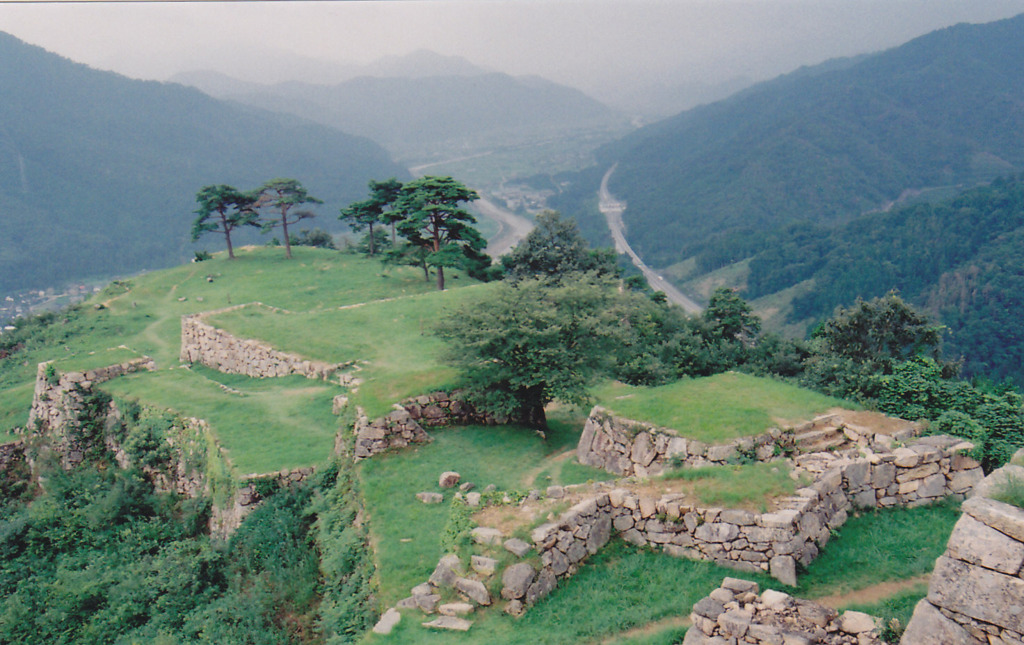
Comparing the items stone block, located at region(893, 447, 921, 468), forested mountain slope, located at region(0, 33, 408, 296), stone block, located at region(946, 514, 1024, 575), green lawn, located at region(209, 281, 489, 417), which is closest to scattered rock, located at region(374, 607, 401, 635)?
green lawn, located at region(209, 281, 489, 417)

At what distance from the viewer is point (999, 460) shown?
→ 12141 millimetres

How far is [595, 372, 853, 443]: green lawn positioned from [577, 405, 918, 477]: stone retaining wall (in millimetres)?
222

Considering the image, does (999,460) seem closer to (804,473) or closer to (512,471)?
(804,473)

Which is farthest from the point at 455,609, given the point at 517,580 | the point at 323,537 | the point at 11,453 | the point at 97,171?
the point at 97,171

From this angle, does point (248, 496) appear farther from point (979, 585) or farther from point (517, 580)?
point (979, 585)

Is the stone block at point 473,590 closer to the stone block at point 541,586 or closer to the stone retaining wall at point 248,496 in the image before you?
the stone block at point 541,586

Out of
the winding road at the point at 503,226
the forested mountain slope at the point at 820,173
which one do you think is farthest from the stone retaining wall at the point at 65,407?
the forested mountain slope at the point at 820,173

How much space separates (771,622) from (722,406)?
741cm

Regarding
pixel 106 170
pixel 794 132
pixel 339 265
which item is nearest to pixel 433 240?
pixel 339 265

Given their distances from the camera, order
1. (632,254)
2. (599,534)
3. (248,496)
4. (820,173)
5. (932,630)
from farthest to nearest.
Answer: (820,173), (632,254), (248,496), (599,534), (932,630)

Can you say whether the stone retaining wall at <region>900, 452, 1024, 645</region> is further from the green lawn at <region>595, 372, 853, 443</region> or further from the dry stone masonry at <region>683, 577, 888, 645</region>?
the green lawn at <region>595, 372, 853, 443</region>

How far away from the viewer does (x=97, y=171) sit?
481ft

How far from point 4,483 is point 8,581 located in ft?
25.7

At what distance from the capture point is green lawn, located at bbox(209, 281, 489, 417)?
1742 cm
